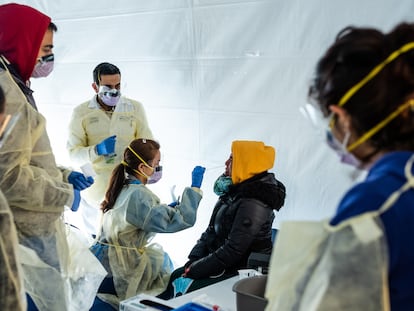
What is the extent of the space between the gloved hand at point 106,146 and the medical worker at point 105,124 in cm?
5

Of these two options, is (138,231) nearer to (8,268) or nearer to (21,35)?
(21,35)

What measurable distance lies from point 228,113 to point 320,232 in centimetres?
175

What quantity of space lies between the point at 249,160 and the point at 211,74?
0.66 m

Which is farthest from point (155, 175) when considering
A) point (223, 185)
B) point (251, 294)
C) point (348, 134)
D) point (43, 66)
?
point (348, 134)

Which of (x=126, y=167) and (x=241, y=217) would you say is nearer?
(x=241, y=217)

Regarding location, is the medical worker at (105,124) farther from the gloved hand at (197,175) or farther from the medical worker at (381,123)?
the medical worker at (381,123)

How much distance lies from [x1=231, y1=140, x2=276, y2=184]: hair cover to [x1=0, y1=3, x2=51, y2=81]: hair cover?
0.87 m

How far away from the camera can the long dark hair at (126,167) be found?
221 cm

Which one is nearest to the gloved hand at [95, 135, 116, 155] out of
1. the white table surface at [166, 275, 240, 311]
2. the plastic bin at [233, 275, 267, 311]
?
the white table surface at [166, 275, 240, 311]

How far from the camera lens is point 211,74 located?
2.46 meters

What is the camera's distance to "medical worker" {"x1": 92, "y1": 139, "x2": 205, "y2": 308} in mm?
2123

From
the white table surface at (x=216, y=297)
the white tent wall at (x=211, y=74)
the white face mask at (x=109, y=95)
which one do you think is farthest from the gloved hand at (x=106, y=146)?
the white table surface at (x=216, y=297)

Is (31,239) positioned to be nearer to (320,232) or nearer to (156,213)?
(156,213)

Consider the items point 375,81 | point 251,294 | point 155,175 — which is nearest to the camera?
point 375,81
